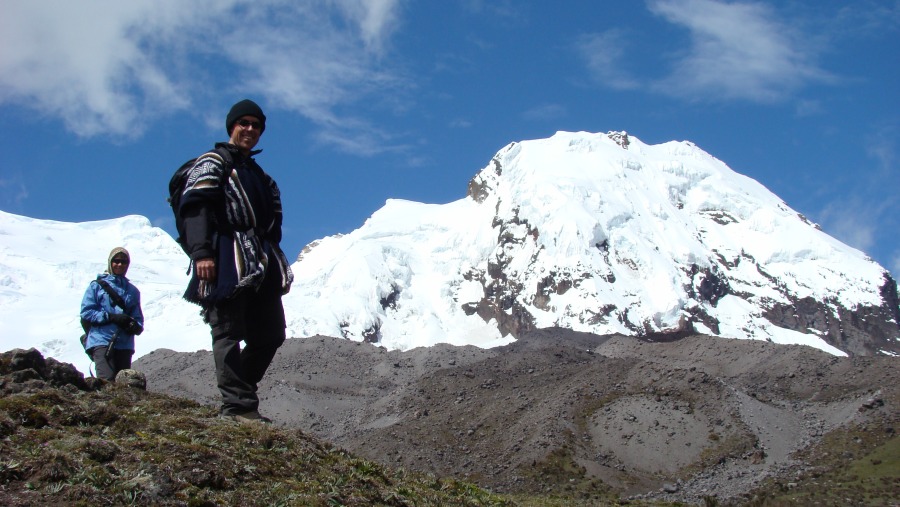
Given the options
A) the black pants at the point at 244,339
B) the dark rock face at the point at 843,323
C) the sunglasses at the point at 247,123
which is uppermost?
the dark rock face at the point at 843,323

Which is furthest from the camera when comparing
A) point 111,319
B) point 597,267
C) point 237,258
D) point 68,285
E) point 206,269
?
point 597,267

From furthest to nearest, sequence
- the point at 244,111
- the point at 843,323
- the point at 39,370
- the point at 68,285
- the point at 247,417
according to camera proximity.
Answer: the point at 843,323
the point at 68,285
the point at 39,370
the point at 244,111
the point at 247,417

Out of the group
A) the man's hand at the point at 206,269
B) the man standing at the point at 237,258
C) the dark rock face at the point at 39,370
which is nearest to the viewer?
the man's hand at the point at 206,269

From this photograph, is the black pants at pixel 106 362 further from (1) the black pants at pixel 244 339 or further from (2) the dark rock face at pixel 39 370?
(1) the black pants at pixel 244 339

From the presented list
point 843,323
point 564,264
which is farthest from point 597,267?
point 843,323

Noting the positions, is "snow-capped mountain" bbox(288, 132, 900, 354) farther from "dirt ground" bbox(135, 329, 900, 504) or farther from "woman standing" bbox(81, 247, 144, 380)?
"woman standing" bbox(81, 247, 144, 380)

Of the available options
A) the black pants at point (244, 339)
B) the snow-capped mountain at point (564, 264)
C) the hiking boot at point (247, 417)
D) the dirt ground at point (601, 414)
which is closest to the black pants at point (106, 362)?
the black pants at point (244, 339)

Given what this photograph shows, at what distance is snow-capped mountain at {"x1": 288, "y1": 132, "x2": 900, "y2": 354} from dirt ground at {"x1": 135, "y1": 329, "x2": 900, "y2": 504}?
61472mm

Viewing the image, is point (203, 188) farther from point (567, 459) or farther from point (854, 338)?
point (854, 338)

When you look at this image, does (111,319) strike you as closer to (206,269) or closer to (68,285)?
(206,269)

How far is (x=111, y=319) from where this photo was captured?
406 inches

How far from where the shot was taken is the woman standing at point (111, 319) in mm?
10305

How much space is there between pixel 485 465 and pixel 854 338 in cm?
10961

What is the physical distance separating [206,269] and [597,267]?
120 meters
